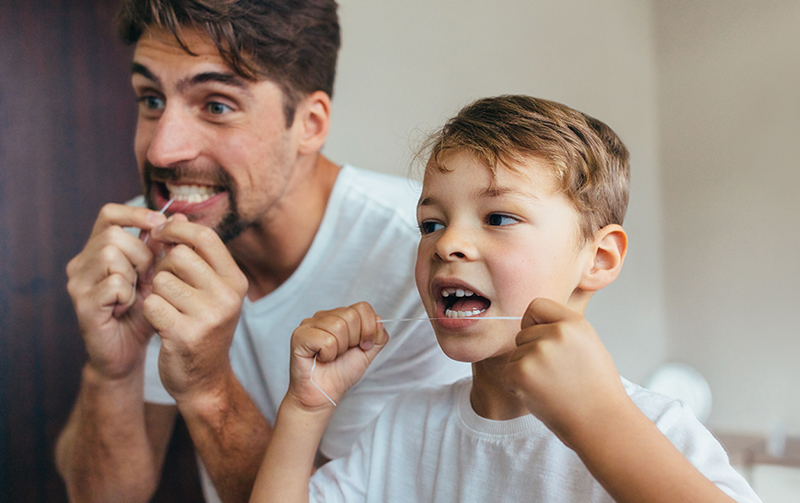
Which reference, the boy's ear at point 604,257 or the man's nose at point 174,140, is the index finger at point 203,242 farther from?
the boy's ear at point 604,257

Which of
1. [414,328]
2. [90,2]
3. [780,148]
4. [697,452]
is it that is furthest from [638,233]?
[90,2]

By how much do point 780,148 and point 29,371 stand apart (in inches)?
83.8

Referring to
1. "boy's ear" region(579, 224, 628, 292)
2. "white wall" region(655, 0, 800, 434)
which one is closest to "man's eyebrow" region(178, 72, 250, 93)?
"boy's ear" region(579, 224, 628, 292)

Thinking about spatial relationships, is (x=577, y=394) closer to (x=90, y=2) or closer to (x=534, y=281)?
(x=534, y=281)

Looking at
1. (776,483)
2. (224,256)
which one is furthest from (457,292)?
(776,483)

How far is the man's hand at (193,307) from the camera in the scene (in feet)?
3.01

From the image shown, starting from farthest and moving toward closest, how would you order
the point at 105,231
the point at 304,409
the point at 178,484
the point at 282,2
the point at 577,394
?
the point at 178,484 → the point at 282,2 → the point at 105,231 → the point at 304,409 → the point at 577,394

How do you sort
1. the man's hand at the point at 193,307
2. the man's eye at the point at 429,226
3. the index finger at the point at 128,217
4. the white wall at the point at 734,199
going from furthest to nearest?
the white wall at the point at 734,199, the index finger at the point at 128,217, the man's hand at the point at 193,307, the man's eye at the point at 429,226

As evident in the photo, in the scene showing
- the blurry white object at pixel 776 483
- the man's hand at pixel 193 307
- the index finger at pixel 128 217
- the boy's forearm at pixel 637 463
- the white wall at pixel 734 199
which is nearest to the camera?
the boy's forearm at pixel 637 463

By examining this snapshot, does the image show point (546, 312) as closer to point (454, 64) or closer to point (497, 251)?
point (497, 251)

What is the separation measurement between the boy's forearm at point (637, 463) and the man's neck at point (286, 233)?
79cm

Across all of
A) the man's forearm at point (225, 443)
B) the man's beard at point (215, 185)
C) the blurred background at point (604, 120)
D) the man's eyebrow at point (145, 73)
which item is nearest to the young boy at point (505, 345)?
the man's forearm at point (225, 443)

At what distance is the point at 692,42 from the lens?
191cm

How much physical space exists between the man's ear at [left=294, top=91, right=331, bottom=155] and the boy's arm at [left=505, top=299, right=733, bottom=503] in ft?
2.42
